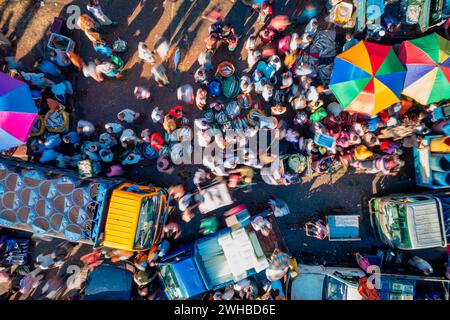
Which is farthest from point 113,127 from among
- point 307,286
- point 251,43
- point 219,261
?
point 307,286

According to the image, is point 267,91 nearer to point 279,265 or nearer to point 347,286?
point 279,265

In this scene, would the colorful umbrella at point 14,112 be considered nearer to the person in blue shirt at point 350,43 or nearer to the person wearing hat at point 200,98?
the person wearing hat at point 200,98

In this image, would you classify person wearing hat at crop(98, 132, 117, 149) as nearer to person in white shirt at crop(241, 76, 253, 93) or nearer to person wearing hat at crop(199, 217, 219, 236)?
person wearing hat at crop(199, 217, 219, 236)

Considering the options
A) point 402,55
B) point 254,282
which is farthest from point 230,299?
point 402,55

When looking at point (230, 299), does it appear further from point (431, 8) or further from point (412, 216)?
point (431, 8)

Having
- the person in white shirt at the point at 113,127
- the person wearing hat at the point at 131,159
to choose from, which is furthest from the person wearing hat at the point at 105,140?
the person wearing hat at the point at 131,159
